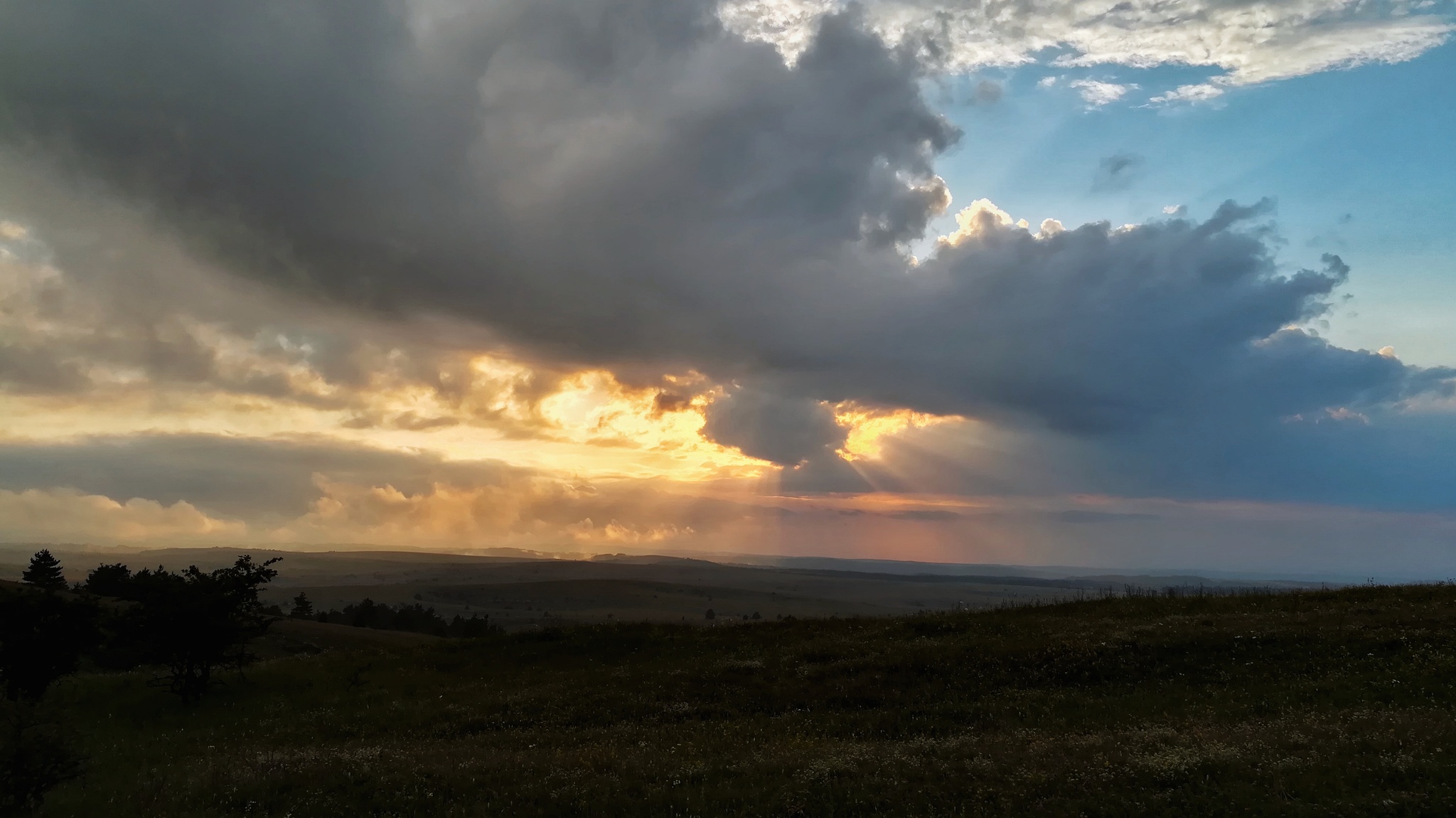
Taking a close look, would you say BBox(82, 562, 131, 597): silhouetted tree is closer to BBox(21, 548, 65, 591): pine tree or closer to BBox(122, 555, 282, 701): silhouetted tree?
BBox(21, 548, 65, 591): pine tree

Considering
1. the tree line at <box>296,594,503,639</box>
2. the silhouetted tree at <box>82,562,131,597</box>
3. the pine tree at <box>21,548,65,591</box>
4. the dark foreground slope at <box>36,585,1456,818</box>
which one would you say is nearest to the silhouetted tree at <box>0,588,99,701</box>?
the dark foreground slope at <box>36,585,1456,818</box>

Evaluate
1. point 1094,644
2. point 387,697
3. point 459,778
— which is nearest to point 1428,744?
point 1094,644

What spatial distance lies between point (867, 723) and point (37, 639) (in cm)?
3251

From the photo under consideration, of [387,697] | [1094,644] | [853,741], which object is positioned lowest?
[387,697]

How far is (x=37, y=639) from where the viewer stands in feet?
97.6

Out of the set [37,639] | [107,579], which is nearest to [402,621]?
[107,579]

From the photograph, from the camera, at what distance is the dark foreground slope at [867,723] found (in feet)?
52.1

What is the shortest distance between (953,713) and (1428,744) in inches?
453

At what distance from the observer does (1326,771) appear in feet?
49.1

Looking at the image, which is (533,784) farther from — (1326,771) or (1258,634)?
(1258,634)

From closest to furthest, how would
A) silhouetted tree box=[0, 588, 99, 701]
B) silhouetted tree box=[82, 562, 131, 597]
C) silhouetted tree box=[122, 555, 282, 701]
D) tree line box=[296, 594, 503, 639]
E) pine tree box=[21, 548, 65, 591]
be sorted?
silhouetted tree box=[0, 588, 99, 701] → silhouetted tree box=[122, 555, 282, 701] → pine tree box=[21, 548, 65, 591] → silhouetted tree box=[82, 562, 131, 597] → tree line box=[296, 594, 503, 639]

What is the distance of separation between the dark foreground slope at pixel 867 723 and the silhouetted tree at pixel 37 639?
2686 millimetres

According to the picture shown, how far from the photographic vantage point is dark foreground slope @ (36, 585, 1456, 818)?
52.1ft

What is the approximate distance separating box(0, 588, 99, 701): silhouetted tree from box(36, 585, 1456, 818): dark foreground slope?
2.69 m
